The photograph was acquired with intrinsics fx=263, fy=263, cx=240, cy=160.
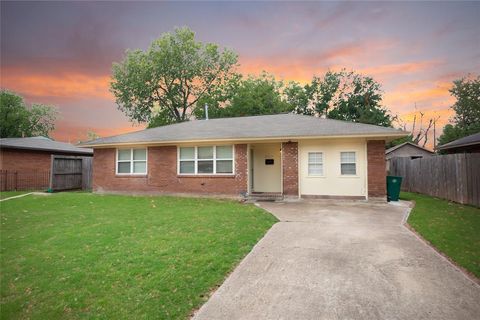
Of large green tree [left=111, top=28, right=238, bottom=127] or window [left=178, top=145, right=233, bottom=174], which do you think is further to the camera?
large green tree [left=111, top=28, right=238, bottom=127]

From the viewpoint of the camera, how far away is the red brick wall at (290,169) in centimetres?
1247

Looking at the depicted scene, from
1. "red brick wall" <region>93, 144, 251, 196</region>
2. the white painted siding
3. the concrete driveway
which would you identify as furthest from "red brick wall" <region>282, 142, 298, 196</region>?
the concrete driveway

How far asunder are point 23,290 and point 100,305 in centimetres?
158

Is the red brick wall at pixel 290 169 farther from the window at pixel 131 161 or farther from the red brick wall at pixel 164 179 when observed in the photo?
the window at pixel 131 161

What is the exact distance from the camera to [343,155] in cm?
1212

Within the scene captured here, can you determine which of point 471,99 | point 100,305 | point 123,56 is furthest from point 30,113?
point 471,99

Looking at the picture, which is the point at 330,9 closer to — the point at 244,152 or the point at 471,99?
the point at 244,152

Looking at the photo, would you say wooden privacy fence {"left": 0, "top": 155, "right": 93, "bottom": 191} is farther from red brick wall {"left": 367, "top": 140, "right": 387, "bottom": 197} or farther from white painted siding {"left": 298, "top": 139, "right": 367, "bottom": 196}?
red brick wall {"left": 367, "top": 140, "right": 387, "bottom": 197}

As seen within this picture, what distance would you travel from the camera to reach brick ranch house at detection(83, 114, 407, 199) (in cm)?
1184

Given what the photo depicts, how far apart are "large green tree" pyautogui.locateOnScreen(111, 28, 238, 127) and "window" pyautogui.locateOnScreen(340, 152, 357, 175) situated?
27.7m

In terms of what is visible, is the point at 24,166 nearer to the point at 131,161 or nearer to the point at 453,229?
the point at 131,161

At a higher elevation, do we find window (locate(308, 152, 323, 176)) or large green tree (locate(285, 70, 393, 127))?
large green tree (locate(285, 70, 393, 127))

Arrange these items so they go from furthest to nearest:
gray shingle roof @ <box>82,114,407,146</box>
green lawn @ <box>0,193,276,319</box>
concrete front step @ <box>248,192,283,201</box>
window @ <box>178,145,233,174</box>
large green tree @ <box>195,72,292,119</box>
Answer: large green tree @ <box>195,72,292,119</box> → window @ <box>178,145,233,174</box> → concrete front step @ <box>248,192,283,201</box> → gray shingle roof @ <box>82,114,407,146</box> → green lawn @ <box>0,193,276,319</box>

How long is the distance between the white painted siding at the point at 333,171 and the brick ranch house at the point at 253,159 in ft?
0.14
